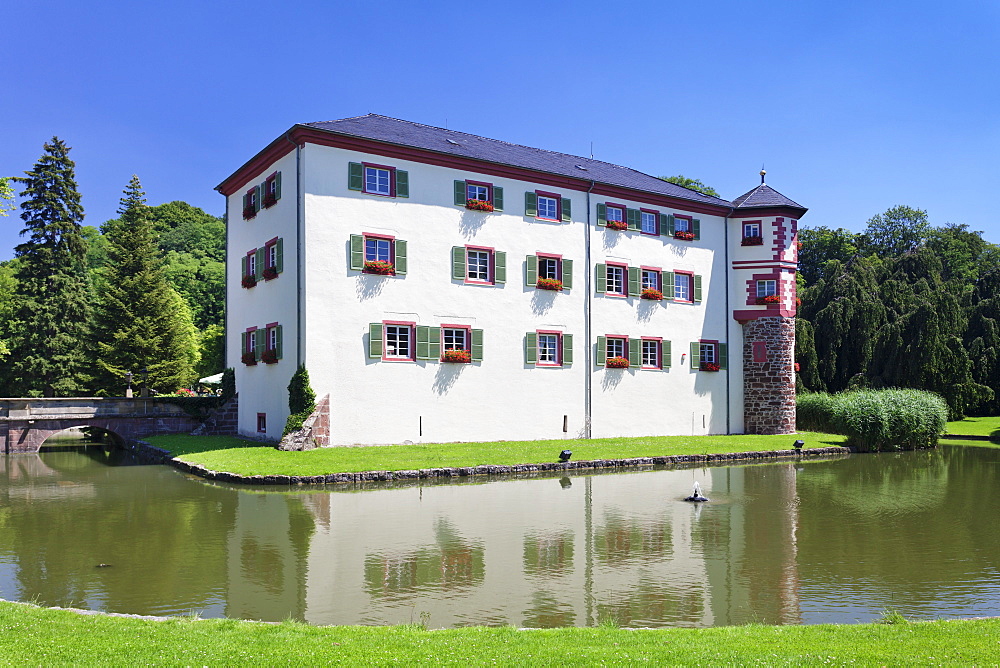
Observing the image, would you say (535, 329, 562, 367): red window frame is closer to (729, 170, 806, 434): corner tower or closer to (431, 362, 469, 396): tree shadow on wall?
(431, 362, 469, 396): tree shadow on wall

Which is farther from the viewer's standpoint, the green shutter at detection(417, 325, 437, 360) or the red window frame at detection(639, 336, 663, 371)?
the red window frame at detection(639, 336, 663, 371)

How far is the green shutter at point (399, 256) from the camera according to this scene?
26375 millimetres

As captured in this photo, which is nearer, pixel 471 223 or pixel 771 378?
pixel 471 223

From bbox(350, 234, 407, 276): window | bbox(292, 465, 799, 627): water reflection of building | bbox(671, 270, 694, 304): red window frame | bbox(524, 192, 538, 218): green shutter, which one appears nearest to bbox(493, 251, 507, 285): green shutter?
bbox(524, 192, 538, 218): green shutter

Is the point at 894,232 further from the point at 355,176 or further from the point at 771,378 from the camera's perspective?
the point at 355,176

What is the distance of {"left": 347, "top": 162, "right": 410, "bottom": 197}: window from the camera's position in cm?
2581

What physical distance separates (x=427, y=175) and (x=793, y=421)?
19.3 meters

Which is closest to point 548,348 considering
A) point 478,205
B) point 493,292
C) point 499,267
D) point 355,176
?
point 493,292

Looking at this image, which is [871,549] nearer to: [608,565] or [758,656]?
[608,565]

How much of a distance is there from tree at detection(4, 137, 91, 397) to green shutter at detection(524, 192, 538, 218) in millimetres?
24534

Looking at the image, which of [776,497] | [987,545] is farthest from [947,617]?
[776,497]

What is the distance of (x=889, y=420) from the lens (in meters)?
31.4

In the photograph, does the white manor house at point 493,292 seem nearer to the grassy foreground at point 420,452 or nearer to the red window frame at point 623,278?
the red window frame at point 623,278

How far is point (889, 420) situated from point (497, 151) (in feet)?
60.8
